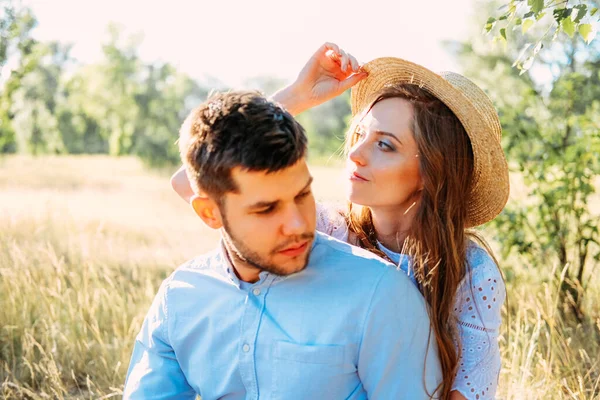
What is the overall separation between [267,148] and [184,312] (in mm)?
790

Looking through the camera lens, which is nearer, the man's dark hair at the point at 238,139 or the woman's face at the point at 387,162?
the man's dark hair at the point at 238,139

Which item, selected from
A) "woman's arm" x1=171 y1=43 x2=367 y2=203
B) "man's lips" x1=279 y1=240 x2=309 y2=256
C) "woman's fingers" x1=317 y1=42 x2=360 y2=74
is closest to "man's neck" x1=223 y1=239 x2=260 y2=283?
"man's lips" x1=279 y1=240 x2=309 y2=256

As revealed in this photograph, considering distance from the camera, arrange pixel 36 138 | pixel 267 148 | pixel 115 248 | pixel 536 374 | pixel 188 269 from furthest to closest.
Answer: pixel 36 138 < pixel 115 248 < pixel 536 374 < pixel 188 269 < pixel 267 148

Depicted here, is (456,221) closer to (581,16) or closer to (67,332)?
(581,16)

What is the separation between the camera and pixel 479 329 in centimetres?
258

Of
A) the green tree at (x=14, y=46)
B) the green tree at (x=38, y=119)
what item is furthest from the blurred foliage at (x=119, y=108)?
the green tree at (x=14, y=46)

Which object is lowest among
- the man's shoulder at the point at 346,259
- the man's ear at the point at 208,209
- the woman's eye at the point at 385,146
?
the man's shoulder at the point at 346,259

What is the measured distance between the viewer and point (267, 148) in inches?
85.3

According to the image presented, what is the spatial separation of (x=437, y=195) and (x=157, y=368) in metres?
1.30

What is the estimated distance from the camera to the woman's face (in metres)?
2.81

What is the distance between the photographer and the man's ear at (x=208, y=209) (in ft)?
7.80

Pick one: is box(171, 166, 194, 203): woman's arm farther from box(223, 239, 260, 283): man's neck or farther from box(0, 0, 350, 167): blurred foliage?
box(0, 0, 350, 167): blurred foliage

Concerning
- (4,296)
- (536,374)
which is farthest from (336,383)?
(4,296)

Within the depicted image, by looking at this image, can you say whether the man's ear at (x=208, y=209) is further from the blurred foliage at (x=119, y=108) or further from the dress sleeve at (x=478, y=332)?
the blurred foliage at (x=119, y=108)
